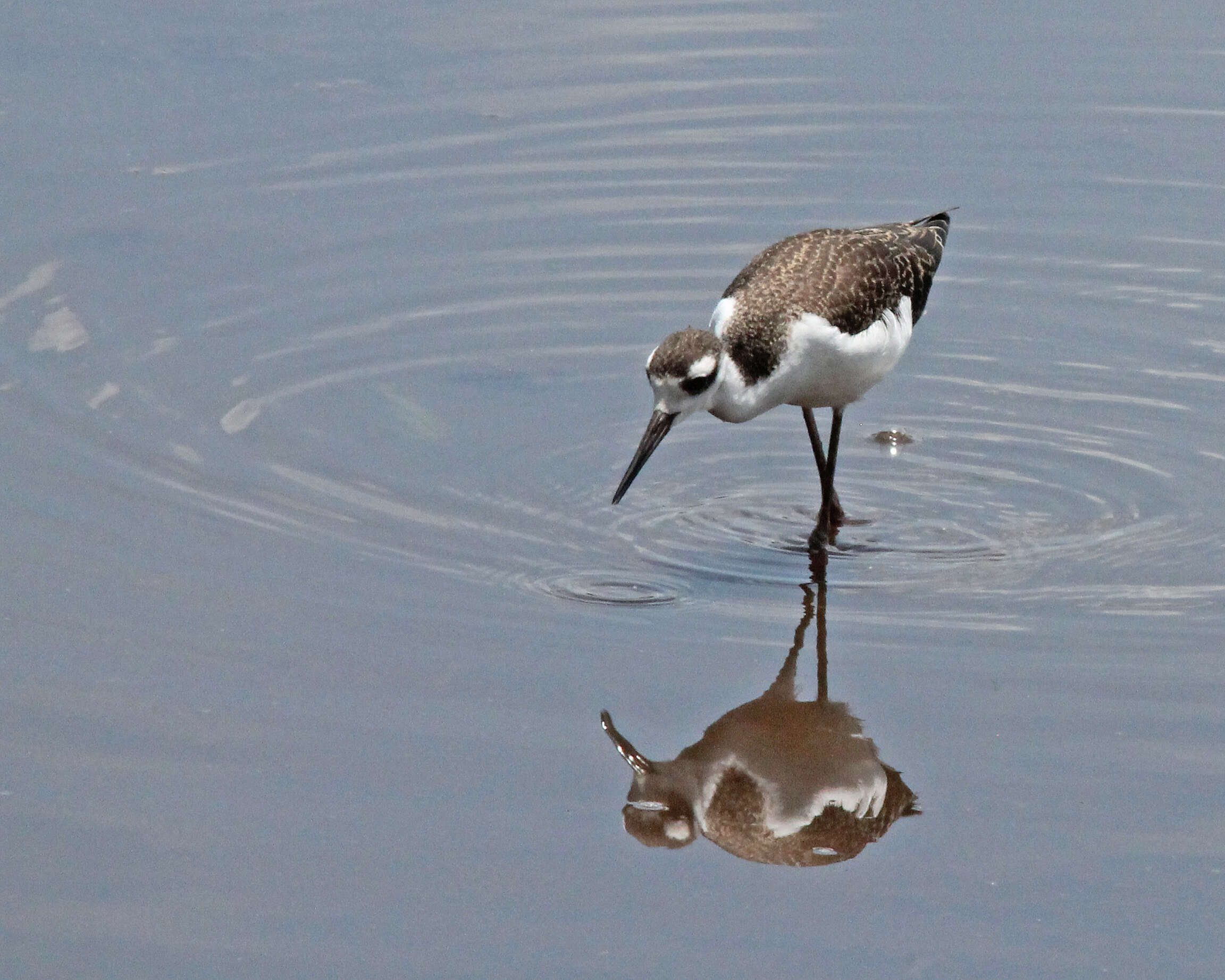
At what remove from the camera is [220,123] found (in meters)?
11.6

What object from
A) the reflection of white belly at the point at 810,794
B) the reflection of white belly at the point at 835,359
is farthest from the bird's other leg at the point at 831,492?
the reflection of white belly at the point at 810,794

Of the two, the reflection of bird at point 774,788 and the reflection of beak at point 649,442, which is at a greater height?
the reflection of beak at point 649,442

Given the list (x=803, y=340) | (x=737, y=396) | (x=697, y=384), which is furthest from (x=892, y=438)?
(x=697, y=384)

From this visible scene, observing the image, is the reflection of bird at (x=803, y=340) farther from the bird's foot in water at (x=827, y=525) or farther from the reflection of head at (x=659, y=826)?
the reflection of head at (x=659, y=826)

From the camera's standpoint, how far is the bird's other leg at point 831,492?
7.66 m

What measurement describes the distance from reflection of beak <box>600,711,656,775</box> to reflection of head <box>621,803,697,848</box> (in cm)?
21

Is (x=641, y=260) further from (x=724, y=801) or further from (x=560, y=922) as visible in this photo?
(x=560, y=922)

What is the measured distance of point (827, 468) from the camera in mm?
8000

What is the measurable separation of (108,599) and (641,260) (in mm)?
4437

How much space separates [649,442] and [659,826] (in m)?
1.93

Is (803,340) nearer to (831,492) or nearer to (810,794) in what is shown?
(831,492)

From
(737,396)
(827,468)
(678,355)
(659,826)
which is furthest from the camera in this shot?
(827,468)

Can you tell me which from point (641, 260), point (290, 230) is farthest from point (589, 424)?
point (290, 230)

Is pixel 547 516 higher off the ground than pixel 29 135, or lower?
lower
